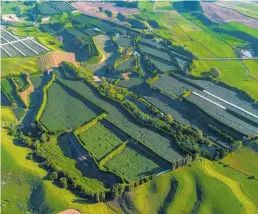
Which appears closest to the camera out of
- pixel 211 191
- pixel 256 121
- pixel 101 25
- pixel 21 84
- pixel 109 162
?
pixel 211 191

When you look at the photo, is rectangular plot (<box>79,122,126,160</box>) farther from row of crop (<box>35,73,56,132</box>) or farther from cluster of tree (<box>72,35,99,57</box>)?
cluster of tree (<box>72,35,99,57</box>)

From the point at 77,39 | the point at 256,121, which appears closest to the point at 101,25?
the point at 77,39

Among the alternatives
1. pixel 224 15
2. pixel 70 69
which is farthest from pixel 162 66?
pixel 224 15

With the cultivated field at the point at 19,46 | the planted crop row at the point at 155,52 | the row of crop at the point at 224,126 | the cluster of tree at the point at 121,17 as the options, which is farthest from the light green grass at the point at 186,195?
the cluster of tree at the point at 121,17

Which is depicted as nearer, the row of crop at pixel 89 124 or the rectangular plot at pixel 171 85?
the row of crop at pixel 89 124

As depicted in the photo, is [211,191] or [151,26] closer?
[211,191]

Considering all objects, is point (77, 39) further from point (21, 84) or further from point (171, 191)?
point (171, 191)

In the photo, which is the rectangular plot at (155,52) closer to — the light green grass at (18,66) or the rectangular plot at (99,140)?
the light green grass at (18,66)
